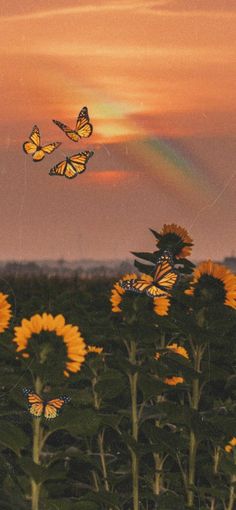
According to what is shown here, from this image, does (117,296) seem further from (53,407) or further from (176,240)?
(53,407)

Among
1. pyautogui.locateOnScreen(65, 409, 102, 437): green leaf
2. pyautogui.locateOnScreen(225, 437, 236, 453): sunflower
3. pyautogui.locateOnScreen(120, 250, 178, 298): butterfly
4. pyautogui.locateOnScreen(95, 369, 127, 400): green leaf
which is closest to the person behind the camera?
pyautogui.locateOnScreen(65, 409, 102, 437): green leaf

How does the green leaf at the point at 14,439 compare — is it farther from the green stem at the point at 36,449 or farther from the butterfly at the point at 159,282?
the butterfly at the point at 159,282

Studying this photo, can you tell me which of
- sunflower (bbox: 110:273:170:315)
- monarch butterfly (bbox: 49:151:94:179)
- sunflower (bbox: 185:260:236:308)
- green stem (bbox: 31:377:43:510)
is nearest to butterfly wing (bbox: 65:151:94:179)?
monarch butterfly (bbox: 49:151:94:179)

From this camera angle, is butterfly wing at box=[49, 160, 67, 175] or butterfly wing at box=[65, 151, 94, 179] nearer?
butterfly wing at box=[65, 151, 94, 179]

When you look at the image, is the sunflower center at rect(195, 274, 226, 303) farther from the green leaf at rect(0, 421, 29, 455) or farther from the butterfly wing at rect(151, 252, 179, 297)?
the green leaf at rect(0, 421, 29, 455)

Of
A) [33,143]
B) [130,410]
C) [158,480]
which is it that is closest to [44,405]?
[130,410]

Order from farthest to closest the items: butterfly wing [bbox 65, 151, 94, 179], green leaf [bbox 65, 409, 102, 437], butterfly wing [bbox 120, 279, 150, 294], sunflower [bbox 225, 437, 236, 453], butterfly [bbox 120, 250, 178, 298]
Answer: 1. sunflower [bbox 225, 437, 236, 453]
2. butterfly wing [bbox 120, 279, 150, 294]
3. butterfly [bbox 120, 250, 178, 298]
4. butterfly wing [bbox 65, 151, 94, 179]
5. green leaf [bbox 65, 409, 102, 437]

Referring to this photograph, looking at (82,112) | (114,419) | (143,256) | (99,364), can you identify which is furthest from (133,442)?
(82,112)
